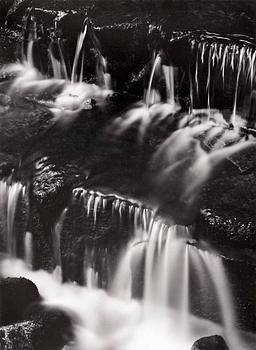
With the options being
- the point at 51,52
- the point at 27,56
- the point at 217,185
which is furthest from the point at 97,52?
the point at 217,185

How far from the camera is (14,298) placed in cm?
526

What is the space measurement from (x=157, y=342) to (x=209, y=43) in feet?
10.6

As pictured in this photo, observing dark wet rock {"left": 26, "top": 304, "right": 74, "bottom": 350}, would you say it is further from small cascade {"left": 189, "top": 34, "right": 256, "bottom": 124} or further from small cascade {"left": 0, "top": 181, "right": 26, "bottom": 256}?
small cascade {"left": 189, "top": 34, "right": 256, "bottom": 124}

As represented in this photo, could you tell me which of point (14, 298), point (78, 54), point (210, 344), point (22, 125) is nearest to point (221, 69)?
point (78, 54)

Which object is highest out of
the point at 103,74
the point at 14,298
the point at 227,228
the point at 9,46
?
the point at 9,46

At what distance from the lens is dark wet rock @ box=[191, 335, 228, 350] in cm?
465

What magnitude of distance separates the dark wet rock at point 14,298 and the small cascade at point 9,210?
0.74m

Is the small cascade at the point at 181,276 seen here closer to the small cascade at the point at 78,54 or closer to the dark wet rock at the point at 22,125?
the dark wet rock at the point at 22,125

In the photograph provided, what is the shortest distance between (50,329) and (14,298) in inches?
18.9

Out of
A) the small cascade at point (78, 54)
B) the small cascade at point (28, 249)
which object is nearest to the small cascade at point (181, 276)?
the small cascade at point (28, 249)

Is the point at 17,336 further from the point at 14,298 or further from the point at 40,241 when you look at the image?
the point at 40,241

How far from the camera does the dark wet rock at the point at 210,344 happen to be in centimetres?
465

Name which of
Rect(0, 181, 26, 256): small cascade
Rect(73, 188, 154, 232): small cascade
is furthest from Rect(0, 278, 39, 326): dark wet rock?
Rect(73, 188, 154, 232): small cascade

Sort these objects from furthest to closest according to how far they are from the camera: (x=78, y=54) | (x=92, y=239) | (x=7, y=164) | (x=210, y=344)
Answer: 1. (x=78, y=54)
2. (x=7, y=164)
3. (x=92, y=239)
4. (x=210, y=344)
